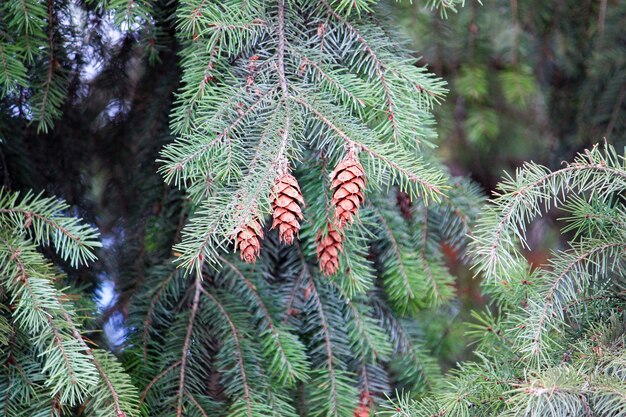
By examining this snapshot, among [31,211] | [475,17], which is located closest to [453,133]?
[475,17]

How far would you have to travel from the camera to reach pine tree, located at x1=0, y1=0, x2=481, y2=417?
3.29ft

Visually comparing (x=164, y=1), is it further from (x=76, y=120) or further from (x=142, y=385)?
(x=142, y=385)

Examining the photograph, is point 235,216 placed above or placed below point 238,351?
above

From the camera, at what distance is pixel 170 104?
1.55m

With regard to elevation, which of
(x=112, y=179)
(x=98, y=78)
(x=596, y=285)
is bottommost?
(x=596, y=285)

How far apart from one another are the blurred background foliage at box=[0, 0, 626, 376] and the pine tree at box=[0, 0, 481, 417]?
0.04 ft

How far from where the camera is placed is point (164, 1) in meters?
1.36

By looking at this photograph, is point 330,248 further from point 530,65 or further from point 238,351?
point 530,65

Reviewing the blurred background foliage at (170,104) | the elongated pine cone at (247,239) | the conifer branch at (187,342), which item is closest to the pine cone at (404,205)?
the blurred background foliage at (170,104)

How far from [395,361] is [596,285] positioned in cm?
59

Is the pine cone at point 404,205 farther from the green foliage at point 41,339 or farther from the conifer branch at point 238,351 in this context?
the green foliage at point 41,339

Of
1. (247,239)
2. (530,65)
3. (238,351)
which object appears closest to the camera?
(247,239)

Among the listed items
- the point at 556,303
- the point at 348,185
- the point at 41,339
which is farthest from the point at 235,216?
the point at 556,303

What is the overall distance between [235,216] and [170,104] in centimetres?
72
